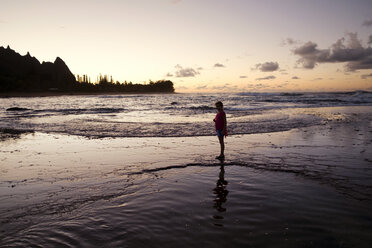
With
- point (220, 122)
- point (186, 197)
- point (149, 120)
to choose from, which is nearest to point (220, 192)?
point (186, 197)

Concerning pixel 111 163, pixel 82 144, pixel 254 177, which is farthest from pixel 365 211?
pixel 82 144

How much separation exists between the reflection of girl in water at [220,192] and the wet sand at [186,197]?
0.02 metres

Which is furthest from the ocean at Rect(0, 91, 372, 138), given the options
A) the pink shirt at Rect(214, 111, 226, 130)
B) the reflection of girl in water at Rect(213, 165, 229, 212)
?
the reflection of girl in water at Rect(213, 165, 229, 212)

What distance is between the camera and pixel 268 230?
13.2 ft

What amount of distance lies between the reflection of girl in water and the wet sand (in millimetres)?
22

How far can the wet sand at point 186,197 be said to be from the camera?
389 centimetres

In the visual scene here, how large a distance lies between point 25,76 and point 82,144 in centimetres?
14961

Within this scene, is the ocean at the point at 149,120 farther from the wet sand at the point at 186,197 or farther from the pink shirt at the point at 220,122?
the wet sand at the point at 186,197

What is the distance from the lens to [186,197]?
5473 mm

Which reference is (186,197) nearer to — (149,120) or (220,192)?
(220,192)

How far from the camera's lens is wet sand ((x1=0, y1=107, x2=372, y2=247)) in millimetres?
3895

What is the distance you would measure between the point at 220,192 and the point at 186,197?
85 cm

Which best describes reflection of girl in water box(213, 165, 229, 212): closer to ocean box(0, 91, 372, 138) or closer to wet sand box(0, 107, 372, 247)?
wet sand box(0, 107, 372, 247)

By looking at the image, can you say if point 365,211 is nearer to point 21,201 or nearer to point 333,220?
point 333,220
